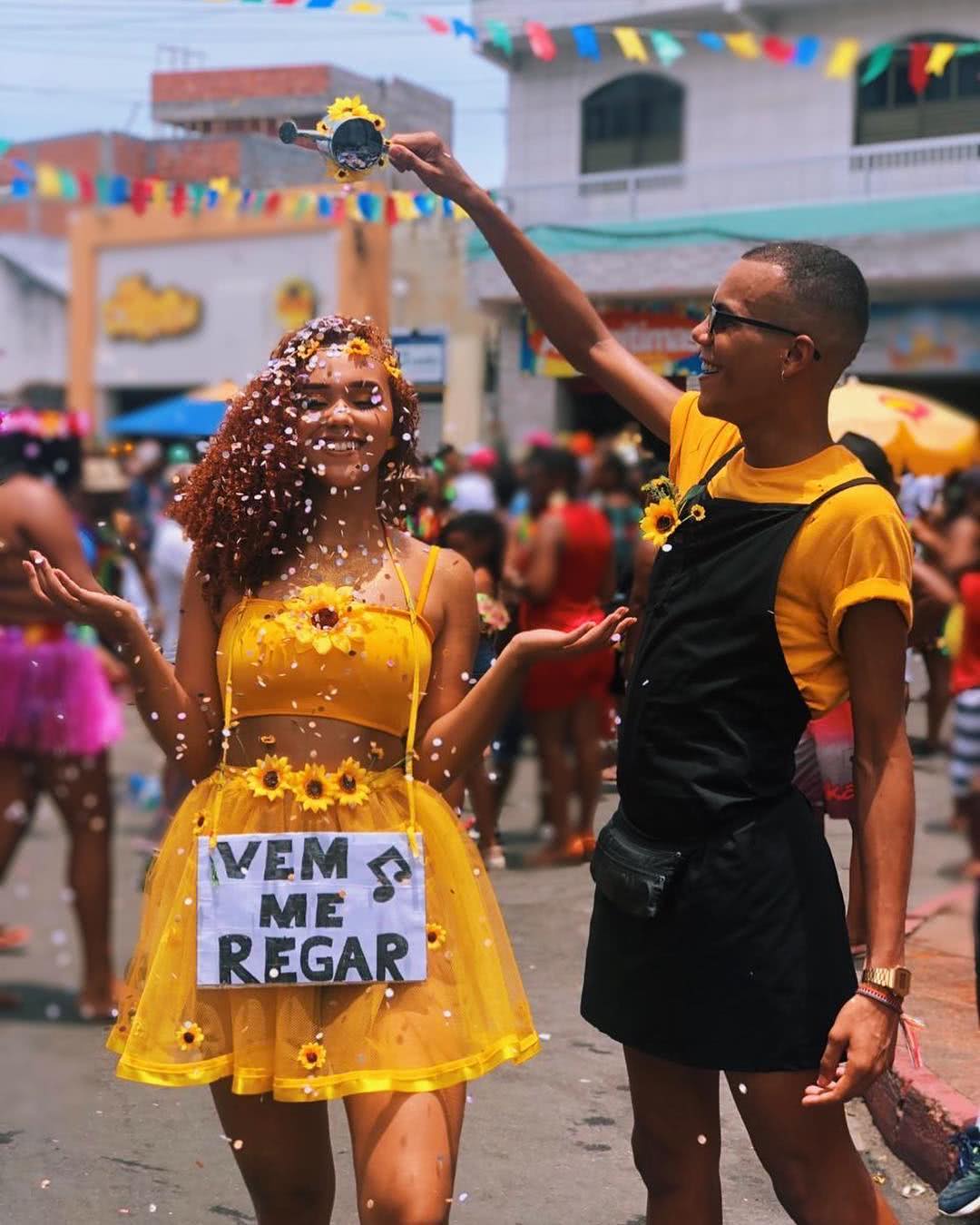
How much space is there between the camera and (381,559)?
2.54 metres

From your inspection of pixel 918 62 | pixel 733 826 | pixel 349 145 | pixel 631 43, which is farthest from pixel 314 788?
pixel 918 62

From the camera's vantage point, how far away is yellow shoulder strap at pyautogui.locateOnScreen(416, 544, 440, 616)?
251 cm

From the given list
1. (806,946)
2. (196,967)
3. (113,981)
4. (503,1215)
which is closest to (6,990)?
(113,981)

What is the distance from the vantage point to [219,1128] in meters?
3.62

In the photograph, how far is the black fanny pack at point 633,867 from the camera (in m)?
2.25

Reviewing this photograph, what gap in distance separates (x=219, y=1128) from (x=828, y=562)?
84.4 inches

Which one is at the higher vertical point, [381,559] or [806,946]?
[381,559]

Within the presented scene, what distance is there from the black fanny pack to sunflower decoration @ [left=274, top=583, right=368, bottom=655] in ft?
1.51

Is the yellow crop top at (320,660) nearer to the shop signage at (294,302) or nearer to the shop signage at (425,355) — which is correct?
the shop signage at (294,302)

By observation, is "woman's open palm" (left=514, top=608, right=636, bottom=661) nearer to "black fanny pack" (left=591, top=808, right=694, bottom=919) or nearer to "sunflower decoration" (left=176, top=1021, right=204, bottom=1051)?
"black fanny pack" (left=591, top=808, right=694, bottom=919)

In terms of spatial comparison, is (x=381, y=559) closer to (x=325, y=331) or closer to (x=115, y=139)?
(x=325, y=331)

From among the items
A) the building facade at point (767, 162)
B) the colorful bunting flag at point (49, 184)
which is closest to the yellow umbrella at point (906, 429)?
the building facade at point (767, 162)

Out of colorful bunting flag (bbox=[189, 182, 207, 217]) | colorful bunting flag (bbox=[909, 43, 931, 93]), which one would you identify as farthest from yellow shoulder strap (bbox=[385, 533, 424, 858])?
colorful bunting flag (bbox=[909, 43, 931, 93])

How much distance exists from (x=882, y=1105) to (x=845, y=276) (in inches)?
100.0
